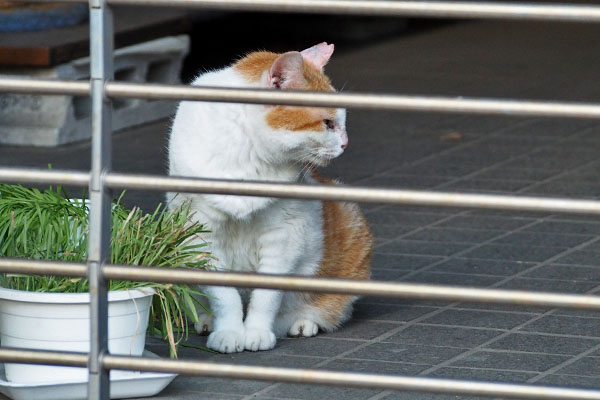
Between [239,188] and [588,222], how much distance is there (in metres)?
3.30

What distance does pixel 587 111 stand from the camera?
1.88m

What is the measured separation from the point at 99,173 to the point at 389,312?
2054 mm

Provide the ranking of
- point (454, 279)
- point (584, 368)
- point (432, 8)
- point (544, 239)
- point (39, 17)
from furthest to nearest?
point (39, 17), point (544, 239), point (454, 279), point (584, 368), point (432, 8)

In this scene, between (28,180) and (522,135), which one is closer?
(28,180)

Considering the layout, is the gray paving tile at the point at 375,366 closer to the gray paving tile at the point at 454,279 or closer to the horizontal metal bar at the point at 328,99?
the gray paving tile at the point at 454,279

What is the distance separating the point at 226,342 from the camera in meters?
3.46

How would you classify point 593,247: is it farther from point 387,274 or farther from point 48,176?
point 48,176

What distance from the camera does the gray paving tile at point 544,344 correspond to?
11.4ft

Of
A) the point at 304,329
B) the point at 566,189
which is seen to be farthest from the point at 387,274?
the point at 566,189

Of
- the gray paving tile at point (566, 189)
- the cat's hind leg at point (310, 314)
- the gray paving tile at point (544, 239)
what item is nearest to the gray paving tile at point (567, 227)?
the gray paving tile at point (544, 239)

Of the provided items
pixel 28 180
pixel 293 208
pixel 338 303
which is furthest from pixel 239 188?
pixel 338 303

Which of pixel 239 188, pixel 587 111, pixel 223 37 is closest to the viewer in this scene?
pixel 587 111

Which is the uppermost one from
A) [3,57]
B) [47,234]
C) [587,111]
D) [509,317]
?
[3,57]

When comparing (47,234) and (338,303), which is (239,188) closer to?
(47,234)
